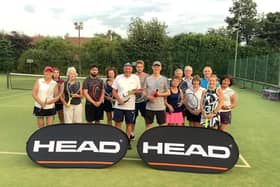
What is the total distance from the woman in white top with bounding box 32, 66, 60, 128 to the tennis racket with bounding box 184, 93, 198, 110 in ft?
7.87

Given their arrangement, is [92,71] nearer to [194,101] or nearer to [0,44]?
[194,101]

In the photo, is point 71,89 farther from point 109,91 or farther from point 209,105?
point 209,105

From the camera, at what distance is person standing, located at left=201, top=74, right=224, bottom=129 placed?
6.03m

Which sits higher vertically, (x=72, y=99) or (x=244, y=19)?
(x=244, y=19)

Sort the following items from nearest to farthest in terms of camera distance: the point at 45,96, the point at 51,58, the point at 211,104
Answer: the point at 211,104 < the point at 45,96 < the point at 51,58

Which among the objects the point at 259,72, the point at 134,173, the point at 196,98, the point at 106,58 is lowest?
the point at 134,173

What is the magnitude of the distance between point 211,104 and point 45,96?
2989 millimetres

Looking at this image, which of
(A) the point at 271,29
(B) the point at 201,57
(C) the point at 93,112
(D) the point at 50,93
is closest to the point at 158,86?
(C) the point at 93,112

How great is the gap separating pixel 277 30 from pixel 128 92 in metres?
53.7

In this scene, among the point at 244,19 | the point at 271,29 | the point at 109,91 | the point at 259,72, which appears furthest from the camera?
the point at 244,19

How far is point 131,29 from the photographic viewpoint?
42.3 m

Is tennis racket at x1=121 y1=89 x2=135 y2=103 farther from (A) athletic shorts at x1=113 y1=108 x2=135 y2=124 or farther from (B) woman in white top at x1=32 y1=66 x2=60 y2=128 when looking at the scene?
(B) woman in white top at x1=32 y1=66 x2=60 y2=128

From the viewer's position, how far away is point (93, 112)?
7.18m

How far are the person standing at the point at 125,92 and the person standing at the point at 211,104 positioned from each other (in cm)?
127
